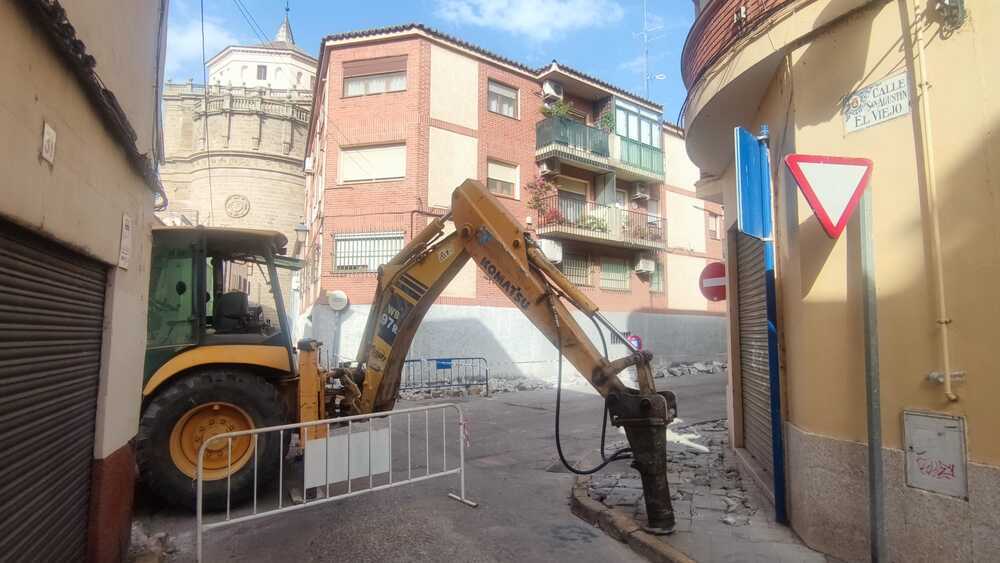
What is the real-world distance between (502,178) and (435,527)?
50.0ft

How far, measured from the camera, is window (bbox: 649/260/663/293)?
23.0m

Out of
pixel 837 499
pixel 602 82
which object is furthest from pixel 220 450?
pixel 602 82

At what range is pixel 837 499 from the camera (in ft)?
13.3

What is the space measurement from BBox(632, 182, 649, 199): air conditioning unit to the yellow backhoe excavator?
1796 centimetres

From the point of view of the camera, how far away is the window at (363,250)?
16938 millimetres

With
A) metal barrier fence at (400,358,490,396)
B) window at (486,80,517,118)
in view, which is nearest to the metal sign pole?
metal barrier fence at (400,358,490,396)

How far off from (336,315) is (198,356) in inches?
437

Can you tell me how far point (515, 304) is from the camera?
16.8 ft

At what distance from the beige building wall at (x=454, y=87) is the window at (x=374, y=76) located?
1006mm

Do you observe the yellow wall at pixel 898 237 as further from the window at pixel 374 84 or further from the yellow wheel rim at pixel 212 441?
the window at pixel 374 84

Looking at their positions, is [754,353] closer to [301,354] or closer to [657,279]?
[301,354]

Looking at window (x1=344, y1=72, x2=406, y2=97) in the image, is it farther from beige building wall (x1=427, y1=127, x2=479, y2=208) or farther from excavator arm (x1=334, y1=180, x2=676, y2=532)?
excavator arm (x1=334, y1=180, x2=676, y2=532)

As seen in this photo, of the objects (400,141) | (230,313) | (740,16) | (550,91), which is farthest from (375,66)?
(740,16)

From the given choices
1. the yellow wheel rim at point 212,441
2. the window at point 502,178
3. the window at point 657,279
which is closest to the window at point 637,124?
the window at point 657,279
